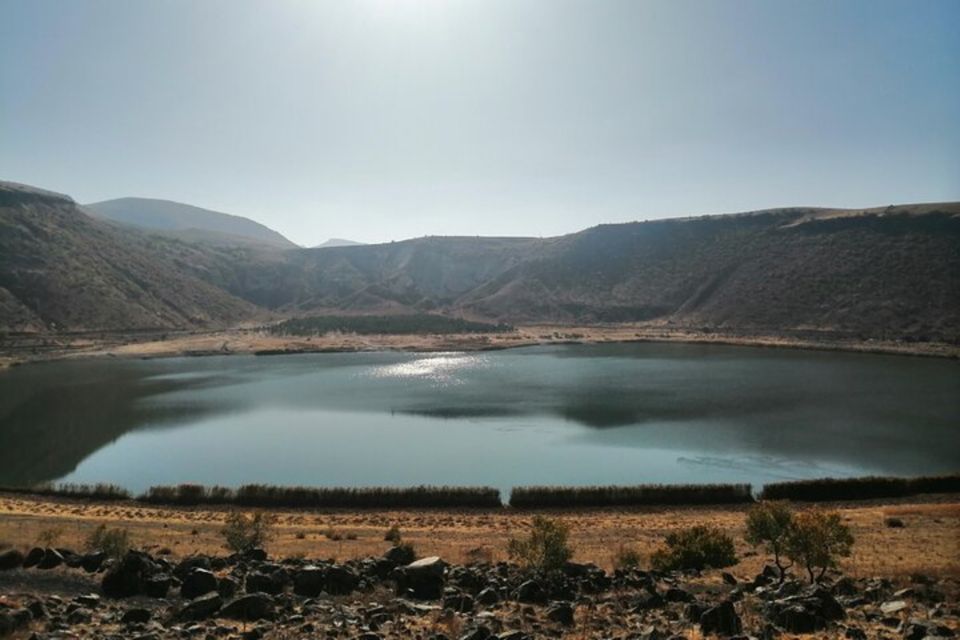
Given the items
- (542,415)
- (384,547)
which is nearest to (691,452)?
(542,415)

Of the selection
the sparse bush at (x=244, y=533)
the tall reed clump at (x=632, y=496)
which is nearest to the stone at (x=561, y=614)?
the sparse bush at (x=244, y=533)

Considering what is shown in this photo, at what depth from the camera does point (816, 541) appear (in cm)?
1902

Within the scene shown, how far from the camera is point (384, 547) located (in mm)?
25438

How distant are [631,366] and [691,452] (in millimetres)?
42447

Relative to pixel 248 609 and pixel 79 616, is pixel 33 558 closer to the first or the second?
pixel 79 616

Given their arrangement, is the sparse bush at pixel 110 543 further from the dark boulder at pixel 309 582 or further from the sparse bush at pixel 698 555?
the sparse bush at pixel 698 555

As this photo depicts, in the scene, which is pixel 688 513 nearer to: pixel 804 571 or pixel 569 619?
pixel 804 571

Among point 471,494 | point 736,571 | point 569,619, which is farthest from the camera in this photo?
point 471,494

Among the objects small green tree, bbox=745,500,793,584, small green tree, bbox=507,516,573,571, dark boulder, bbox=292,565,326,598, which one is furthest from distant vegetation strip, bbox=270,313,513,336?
dark boulder, bbox=292,565,326,598

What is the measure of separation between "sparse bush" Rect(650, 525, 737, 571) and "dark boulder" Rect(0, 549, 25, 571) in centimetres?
1890

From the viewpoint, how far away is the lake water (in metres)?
40.8

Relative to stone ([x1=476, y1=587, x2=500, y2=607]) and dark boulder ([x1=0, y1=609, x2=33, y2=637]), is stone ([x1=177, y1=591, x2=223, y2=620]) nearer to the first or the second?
dark boulder ([x1=0, y1=609, x2=33, y2=637])

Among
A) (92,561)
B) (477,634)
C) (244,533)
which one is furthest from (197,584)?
(477,634)

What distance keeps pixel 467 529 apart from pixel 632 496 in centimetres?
940
